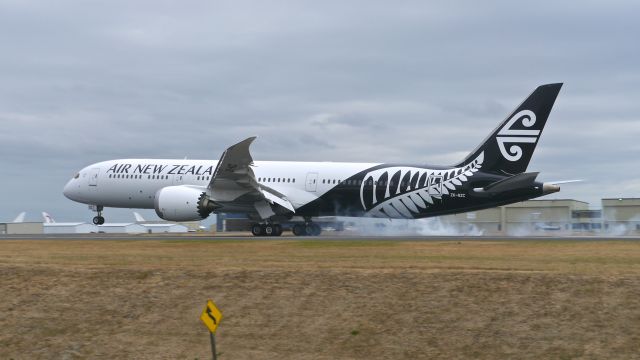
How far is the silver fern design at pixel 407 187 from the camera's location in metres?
49.0

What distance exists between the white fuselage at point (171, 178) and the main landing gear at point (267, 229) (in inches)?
72.8

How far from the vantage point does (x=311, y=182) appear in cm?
5159

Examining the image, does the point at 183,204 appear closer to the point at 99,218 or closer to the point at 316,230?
the point at 316,230

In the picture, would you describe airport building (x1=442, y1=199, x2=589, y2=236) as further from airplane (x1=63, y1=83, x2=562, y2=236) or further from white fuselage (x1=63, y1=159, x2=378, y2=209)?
white fuselage (x1=63, y1=159, x2=378, y2=209)

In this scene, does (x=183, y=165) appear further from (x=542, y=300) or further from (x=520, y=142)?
(x=542, y=300)

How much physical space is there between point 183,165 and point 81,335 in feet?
100.0

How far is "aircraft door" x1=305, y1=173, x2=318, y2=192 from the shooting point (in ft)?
169

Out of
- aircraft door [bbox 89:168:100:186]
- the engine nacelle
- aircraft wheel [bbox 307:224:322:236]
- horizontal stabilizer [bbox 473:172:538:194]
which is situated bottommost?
aircraft wheel [bbox 307:224:322:236]

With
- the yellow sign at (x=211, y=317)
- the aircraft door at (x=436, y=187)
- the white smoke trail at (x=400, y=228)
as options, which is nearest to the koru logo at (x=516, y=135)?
the aircraft door at (x=436, y=187)

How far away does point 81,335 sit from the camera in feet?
78.9

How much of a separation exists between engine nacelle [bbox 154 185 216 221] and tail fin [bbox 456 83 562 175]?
16600mm

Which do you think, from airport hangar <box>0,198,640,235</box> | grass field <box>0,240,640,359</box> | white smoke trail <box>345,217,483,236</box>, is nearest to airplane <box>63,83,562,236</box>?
white smoke trail <box>345,217,483,236</box>

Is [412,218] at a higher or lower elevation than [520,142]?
lower

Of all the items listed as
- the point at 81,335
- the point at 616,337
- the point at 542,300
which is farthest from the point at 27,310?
the point at 616,337
